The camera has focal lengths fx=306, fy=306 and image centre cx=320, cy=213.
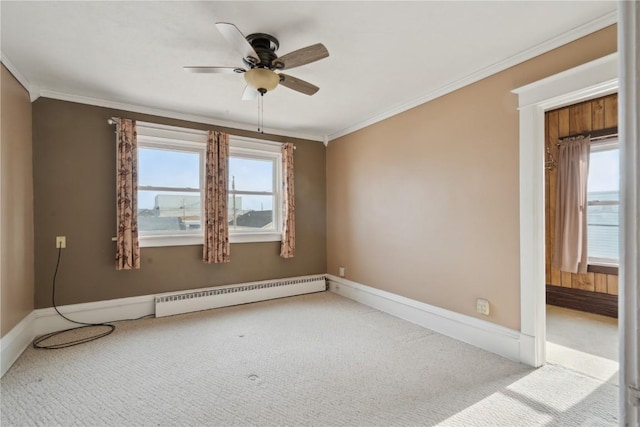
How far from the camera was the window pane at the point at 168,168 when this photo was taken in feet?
12.1

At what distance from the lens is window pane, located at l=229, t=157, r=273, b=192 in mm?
4277

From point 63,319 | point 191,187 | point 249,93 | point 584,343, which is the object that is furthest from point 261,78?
A: point 584,343

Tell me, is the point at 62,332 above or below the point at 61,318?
below

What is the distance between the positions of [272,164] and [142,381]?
10.4ft

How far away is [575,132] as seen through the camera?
12.8ft

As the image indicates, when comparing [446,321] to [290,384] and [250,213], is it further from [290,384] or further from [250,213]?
[250,213]

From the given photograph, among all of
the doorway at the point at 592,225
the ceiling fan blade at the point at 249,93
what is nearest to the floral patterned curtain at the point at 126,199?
the ceiling fan blade at the point at 249,93

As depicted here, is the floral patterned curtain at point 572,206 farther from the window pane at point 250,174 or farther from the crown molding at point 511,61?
the window pane at point 250,174

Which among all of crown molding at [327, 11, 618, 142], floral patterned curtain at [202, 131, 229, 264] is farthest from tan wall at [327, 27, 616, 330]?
floral patterned curtain at [202, 131, 229, 264]

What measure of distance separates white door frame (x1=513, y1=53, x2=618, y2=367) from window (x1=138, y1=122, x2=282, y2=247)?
3089mm

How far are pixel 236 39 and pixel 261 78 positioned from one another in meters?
0.37

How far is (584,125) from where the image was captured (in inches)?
150

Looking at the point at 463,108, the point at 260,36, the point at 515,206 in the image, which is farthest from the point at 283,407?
the point at 463,108

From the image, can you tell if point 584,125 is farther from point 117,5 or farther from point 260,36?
point 117,5
